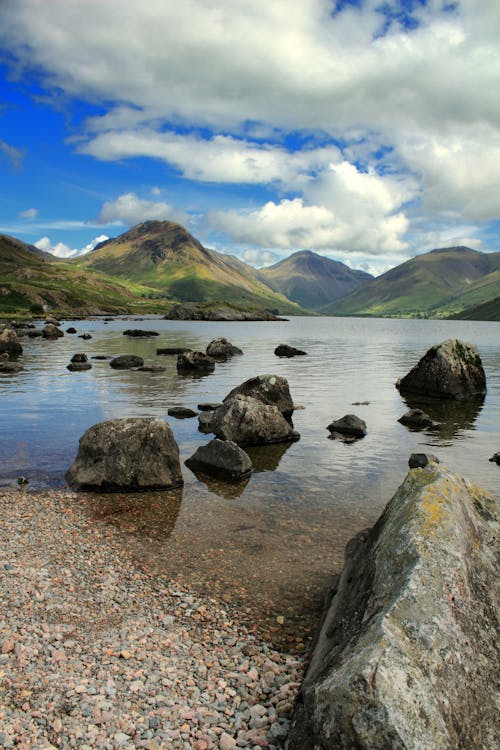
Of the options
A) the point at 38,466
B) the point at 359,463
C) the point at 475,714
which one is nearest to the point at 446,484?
the point at 475,714

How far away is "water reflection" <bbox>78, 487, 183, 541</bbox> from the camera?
1686 centimetres

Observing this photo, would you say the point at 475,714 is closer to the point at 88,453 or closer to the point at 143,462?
the point at 143,462

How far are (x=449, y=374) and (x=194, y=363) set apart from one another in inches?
1212

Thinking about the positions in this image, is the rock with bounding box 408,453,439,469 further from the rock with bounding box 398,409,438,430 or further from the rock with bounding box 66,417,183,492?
the rock with bounding box 66,417,183,492

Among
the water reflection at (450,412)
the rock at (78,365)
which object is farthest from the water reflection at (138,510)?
the rock at (78,365)

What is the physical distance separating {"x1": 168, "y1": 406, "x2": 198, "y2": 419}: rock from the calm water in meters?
0.65

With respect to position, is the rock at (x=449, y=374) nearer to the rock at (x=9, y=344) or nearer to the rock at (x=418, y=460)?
the rock at (x=418, y=460)

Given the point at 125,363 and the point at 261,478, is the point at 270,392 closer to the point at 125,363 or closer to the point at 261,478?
the point at 261,478

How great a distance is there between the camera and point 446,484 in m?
9.86

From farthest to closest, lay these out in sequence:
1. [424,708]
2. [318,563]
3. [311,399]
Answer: [311,399], [318,563], [424,708]

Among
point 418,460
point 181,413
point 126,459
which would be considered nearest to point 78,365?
point 181,413

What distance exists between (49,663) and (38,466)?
50.9 feet

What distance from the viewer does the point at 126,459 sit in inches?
819

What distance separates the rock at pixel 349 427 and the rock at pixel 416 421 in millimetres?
4530
